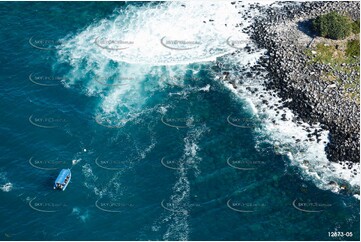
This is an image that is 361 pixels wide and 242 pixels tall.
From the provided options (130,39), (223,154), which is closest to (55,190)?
(223,154)

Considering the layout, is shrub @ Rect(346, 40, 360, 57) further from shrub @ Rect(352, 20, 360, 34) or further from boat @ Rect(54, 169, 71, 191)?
boat @ Rect(54, 169, 71, 191)

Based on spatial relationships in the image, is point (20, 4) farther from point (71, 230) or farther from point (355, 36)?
point (355, 36)

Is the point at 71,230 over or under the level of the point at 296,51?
under

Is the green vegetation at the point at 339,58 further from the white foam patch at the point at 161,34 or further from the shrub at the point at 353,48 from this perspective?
the white foam patch at the point at 161,34

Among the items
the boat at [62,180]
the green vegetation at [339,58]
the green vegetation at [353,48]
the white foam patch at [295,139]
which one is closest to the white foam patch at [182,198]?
the white foam patch at [295,139]

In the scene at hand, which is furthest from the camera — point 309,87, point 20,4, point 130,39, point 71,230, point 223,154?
point 20,4

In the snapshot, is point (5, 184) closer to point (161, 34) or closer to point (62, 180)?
point (62, 180)

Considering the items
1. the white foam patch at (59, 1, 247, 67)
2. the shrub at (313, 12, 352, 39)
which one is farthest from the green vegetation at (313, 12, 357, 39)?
the white foam patch at (59, 1, 247, 67)

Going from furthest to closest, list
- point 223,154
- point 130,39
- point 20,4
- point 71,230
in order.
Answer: point 20,4 → point 130,39 → point 223,154 → point 71,230
